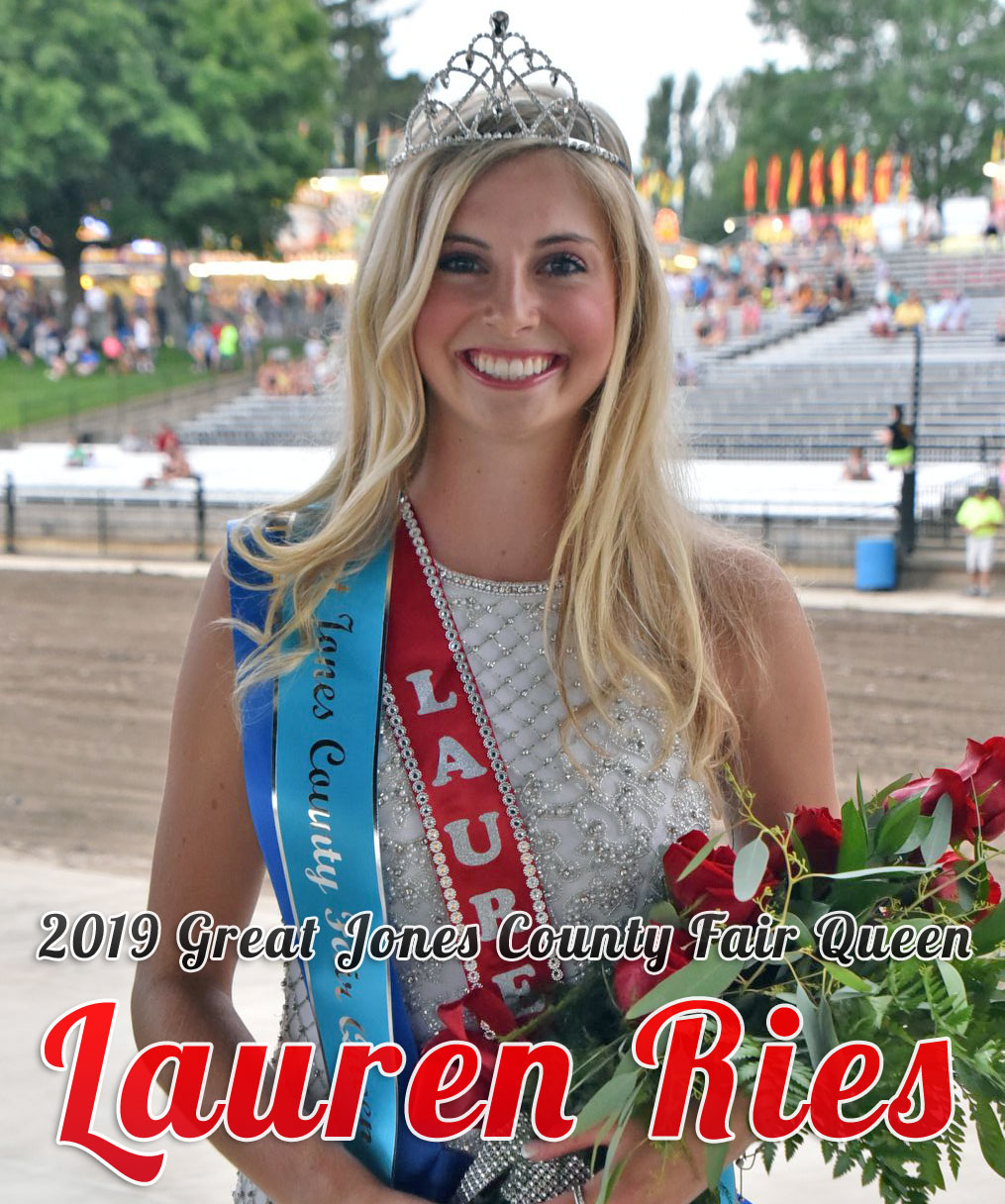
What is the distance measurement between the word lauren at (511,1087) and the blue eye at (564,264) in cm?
81

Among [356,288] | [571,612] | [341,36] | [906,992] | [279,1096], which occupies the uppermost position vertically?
[341,36]

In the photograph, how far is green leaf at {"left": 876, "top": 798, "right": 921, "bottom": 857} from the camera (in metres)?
1.58

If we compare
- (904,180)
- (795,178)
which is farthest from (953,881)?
(904,180)

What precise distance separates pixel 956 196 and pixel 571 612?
56760 millimetres

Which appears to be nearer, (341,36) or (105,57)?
(105,57)

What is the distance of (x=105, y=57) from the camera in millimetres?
35344

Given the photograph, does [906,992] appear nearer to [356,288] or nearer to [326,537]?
[326,537]

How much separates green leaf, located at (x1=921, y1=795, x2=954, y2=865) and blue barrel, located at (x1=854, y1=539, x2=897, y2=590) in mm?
13129

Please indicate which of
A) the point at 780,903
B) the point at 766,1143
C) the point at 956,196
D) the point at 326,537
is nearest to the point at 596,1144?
the point at 766,1143

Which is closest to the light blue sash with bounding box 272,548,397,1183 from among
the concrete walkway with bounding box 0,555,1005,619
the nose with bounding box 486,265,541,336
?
the nose with bounding box 486,265,541,336

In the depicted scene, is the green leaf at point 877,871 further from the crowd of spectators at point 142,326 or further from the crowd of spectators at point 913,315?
the crowd of spectators at point 142,326

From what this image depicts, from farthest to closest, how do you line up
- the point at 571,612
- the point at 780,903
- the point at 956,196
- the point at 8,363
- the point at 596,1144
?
the point at 956,196
the point at 8,363
the point at 571,612
the point at 780,903
the point at 596,1144

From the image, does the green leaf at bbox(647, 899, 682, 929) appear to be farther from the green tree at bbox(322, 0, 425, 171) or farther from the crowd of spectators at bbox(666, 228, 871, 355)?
the green tree at bbox(322, 0, 425, 171)

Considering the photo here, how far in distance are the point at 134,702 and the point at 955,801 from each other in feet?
28.8
